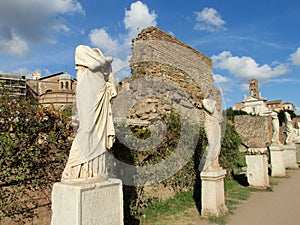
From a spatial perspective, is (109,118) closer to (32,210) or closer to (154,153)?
(32,210)

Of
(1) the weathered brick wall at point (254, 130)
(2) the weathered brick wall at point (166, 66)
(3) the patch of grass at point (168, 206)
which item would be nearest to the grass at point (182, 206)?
(3) the patch of grass at point (168, 206)

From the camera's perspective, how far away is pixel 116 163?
516 cm

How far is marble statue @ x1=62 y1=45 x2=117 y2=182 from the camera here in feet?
9.02

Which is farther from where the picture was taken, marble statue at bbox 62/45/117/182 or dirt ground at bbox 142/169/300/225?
dirt ground at bbox 142/169/300/225

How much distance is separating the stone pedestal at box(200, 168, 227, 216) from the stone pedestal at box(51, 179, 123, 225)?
2796mm

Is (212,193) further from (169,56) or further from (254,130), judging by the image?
(254,130)

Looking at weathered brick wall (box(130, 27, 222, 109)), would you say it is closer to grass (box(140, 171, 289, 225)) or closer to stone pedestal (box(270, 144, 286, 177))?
stone pedestal (box(270, 144, 286, 177))

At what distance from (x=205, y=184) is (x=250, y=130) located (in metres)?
17.9

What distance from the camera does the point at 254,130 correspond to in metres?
21.3

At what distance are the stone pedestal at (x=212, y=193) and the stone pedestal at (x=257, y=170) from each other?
3335 mm

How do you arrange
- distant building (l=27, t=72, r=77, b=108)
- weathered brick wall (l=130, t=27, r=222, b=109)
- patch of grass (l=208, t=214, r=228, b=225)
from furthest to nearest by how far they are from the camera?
distant building (l=27, t=72, r=77, b=108)
weathered brick wall (l=130, t=27, r=222, b=109)
patch of grass (l=208, t=214, r=228, b=225)

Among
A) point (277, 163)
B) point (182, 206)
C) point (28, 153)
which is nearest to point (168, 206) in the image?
point (182, 206)

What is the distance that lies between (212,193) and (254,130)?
58.7 ft

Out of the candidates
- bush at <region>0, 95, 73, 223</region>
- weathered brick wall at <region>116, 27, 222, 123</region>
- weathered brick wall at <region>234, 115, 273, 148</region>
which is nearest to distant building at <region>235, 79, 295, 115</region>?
weathered brick wall at <region>234, 115, 273, 148</region>
